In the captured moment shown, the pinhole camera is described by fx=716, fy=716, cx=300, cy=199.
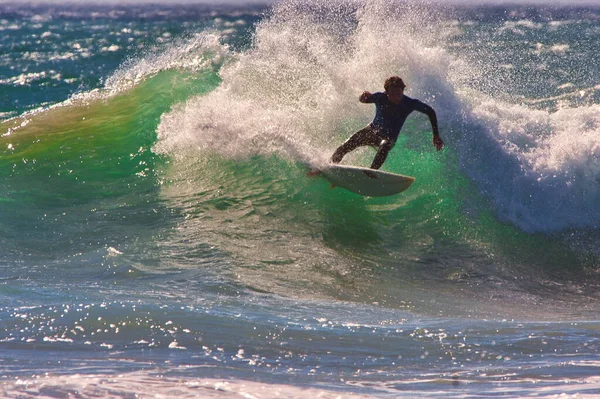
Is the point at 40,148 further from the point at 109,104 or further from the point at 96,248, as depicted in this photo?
the point at 96,248

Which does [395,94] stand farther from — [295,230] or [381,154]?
[295,230]

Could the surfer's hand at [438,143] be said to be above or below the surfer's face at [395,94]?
below

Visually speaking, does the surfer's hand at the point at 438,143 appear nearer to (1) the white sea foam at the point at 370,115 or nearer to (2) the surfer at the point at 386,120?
(2) the surfer at the point at 386,120

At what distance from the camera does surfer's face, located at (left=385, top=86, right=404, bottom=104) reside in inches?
332

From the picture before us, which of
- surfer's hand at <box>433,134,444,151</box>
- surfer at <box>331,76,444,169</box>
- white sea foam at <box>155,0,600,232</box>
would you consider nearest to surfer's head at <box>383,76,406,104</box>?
surfer at <box>331,76,444,169</box>

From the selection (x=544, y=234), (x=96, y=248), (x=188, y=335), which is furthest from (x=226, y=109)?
(x=188, y=335)

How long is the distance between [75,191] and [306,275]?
154 inches

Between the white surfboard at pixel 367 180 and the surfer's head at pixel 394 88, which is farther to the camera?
the surfer's head at pixel 394 88

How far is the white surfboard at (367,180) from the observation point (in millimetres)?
8148

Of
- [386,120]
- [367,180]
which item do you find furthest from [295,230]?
[386,120]

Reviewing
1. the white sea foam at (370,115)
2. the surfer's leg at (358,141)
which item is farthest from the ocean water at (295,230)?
the surfer's leg at (358,141)

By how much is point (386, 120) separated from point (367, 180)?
842mm

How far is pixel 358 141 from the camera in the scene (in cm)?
876

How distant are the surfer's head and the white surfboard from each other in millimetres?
971
